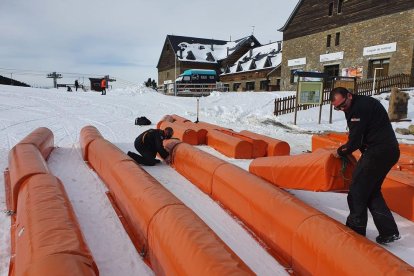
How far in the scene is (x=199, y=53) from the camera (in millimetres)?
45562

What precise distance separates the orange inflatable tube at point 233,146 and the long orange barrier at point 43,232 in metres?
4.37

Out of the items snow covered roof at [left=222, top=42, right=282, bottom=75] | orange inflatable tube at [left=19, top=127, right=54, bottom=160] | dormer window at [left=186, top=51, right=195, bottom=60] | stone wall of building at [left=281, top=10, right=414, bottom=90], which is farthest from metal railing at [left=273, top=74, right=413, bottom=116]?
dormer window at [left=186, top=51, right=195, bottom=60]

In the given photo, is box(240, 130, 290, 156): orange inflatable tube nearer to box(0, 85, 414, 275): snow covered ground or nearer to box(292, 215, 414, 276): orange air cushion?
box(0, 85, 414, 275): snow covered ground

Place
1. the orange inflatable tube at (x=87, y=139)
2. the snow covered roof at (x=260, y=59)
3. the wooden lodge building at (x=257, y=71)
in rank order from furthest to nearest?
the snow covered roof at (x=260, y=59)
the wooden lodge building at (x=257, y=71)
the orange inflatable tube at (x=87, y=139)

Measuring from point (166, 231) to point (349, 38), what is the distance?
25.3 m

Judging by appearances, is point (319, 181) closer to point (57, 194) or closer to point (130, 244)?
point (130, 244)

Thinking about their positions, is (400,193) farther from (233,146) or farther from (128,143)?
(128,143)

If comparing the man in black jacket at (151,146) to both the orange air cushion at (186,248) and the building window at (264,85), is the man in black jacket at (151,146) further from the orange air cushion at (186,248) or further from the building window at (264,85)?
the building window at (264,85)

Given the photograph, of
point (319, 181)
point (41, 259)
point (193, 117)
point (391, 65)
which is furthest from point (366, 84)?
point (41, 259)

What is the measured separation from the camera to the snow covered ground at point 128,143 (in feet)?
12.0

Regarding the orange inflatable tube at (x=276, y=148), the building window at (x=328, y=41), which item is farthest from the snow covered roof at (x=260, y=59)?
the orange inflatable tube at (x=276, y=148)

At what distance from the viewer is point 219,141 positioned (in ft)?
28.7

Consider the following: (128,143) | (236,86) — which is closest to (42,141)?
(128,143)

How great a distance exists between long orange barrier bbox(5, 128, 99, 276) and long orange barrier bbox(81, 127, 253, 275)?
64 cm
